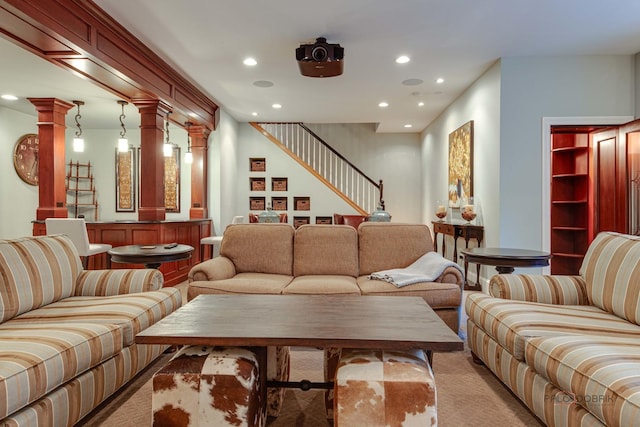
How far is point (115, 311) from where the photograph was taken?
213 cm

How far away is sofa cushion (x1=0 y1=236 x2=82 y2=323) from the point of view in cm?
203

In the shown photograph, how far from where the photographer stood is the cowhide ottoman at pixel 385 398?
4.69ft

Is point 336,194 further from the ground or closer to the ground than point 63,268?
further from the ground

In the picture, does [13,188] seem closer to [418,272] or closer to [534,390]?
[418,272]

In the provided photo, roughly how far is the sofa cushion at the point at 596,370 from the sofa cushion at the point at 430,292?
101cm

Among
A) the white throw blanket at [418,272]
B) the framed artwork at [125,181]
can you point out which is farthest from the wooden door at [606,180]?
the framed artwork at [125,181]

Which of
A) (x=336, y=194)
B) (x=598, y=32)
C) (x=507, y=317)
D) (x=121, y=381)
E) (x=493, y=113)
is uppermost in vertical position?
(x=598, y=32)

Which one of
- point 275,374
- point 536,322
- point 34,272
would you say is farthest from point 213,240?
point 536,322

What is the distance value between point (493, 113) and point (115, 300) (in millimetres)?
4362

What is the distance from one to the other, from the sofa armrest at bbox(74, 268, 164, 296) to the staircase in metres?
6.00

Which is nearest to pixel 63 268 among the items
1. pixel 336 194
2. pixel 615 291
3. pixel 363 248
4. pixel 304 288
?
pixel 304 288

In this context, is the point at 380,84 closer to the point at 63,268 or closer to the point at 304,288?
the point at 304,288

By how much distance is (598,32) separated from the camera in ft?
12.4

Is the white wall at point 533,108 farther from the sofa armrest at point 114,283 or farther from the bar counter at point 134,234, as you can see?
the bar counter at point 134,234
